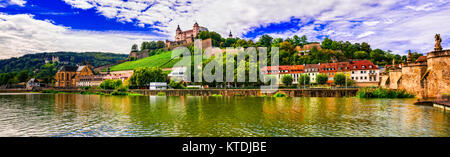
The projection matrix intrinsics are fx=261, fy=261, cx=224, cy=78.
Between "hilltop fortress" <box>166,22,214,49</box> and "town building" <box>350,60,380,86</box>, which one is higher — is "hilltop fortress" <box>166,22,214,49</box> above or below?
above

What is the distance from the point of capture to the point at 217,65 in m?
62.5

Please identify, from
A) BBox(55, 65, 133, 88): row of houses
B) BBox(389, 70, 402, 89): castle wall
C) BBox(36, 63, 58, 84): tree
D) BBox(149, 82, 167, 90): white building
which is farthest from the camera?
BBox(36, 63, 58, 84): tree

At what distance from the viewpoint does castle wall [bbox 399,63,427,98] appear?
31.8 metres

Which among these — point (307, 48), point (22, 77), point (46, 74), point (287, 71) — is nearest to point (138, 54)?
point (46, 74)

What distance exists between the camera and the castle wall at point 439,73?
26.9 meters

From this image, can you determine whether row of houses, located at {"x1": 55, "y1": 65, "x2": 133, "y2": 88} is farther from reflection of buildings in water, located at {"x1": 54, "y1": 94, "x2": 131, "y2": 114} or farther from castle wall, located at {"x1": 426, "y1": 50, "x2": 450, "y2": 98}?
castle wall, located at {"x1": 426, "y1": 50, "x2": 450, "y2": 98}

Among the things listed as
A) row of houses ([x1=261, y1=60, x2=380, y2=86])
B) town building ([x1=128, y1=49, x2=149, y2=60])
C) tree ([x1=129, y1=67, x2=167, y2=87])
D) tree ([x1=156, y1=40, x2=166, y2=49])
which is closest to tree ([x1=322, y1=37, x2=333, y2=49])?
row of houses ([x1=261, y1=60, x2=380, y2=86])

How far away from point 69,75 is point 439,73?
443 ft

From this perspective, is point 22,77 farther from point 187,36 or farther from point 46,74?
point 187,36

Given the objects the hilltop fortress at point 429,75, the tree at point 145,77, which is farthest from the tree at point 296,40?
the hilltop fortress at point 429,75

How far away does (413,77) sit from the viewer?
3306 centimetres
